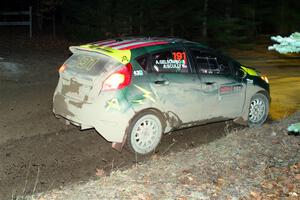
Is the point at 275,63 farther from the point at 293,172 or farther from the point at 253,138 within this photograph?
the point at 293,172

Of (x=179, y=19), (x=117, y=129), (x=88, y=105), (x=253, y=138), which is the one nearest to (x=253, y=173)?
(x=253, y=138)

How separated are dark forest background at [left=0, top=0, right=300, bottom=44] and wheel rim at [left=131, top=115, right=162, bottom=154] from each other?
4726 mm

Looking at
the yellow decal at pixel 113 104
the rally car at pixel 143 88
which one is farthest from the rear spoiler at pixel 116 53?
the yellow decal at pixel 113 104

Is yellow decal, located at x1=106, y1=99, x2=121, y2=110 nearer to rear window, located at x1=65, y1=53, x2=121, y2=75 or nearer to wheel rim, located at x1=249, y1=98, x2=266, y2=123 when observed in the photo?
rear window, located at x1=65, y1=53, x2=121, y2=75

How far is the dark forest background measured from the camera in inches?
623

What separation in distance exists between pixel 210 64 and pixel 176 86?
3.17 ft

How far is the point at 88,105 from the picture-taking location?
22.7ft

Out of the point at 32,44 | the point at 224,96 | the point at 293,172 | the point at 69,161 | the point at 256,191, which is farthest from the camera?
the point at 32,44

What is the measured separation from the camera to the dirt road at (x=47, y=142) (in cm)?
618

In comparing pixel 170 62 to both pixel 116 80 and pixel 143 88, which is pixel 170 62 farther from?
pixel 116 80

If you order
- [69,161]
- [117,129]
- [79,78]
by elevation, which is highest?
[79,78]

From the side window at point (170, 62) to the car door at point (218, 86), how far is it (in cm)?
27

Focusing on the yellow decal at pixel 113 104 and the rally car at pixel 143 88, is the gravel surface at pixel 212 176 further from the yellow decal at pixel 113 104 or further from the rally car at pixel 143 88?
the yellow decal at pixel 113 104

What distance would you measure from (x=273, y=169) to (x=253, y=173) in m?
0.30
